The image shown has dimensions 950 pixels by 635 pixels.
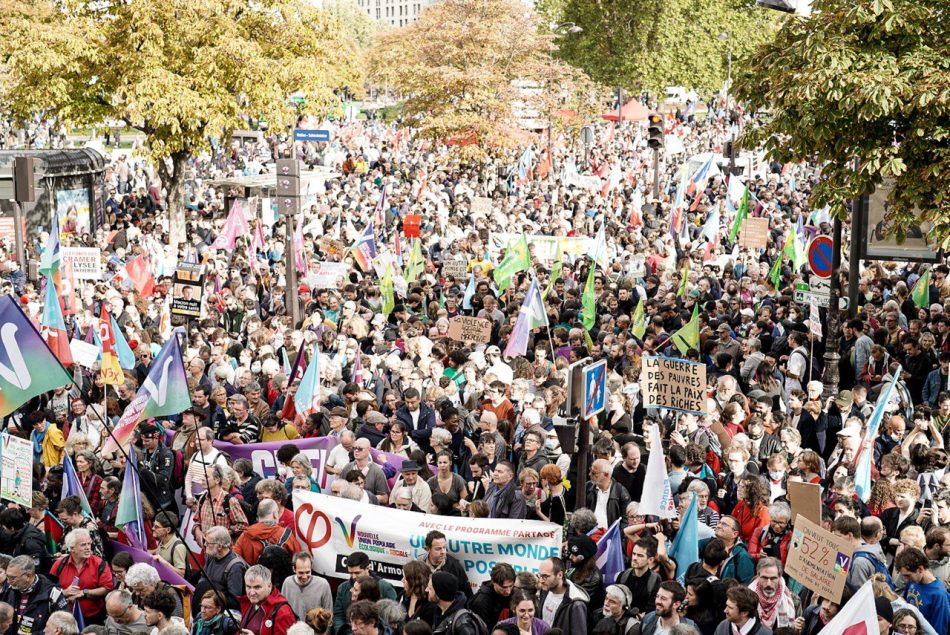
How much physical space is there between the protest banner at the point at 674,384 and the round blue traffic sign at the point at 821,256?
5.53 meters

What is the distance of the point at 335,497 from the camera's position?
9.95m

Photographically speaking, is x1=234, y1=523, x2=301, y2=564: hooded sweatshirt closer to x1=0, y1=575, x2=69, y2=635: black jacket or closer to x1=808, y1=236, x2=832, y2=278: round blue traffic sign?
x1=0, y1=575, x2=69, y2=635: black jacket

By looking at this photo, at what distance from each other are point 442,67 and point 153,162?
14.1m

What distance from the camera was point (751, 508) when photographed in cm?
941

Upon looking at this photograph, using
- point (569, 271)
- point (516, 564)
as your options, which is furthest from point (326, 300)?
point (516, 564)

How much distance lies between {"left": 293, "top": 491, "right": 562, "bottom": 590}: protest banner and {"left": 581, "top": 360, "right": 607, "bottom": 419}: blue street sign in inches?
50.2

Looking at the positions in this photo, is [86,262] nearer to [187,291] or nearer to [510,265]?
[187,291]

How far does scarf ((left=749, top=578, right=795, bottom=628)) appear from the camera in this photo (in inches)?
308

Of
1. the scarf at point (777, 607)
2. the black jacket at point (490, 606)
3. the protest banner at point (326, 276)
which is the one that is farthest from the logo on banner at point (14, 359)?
the protest banner at point (326, 276)

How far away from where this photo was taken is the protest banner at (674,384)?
11.5m

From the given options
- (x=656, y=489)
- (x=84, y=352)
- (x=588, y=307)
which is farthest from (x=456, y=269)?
(x=656, y=489)

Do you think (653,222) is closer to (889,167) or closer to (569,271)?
(569,271)

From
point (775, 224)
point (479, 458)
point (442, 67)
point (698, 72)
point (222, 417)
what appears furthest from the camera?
point (698, 72)

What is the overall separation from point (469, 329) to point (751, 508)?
23.4ft
